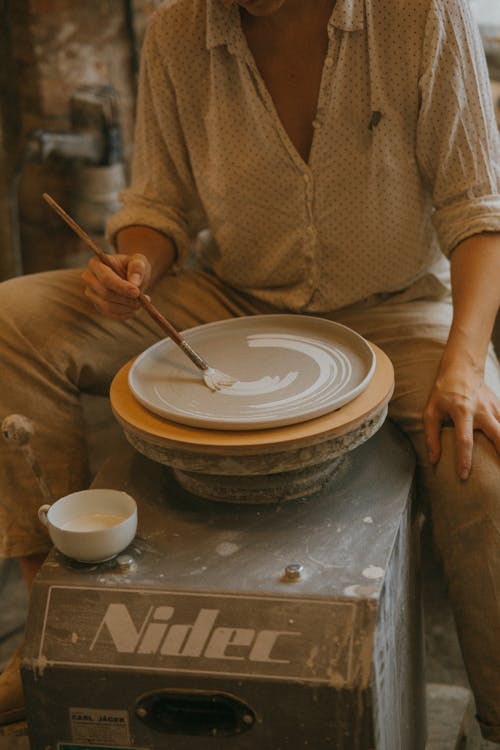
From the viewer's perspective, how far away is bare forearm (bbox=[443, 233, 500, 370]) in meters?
1.47

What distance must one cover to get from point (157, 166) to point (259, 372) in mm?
536

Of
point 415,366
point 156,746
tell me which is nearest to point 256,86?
point 415,366

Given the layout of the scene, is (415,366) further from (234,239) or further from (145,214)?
(145,214)

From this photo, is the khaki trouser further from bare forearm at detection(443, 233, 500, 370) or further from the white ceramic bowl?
the white ceramic bowl

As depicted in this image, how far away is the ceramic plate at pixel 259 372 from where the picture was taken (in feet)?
4.29

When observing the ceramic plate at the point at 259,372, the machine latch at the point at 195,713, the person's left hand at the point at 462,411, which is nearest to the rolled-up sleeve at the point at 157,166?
the ceramic plate at the point at 259,372

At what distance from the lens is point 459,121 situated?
1543 millimetres

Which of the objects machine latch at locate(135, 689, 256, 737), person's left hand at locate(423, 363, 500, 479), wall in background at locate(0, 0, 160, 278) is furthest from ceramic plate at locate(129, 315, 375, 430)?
wall in background at locate(0, 0, 160, 278)

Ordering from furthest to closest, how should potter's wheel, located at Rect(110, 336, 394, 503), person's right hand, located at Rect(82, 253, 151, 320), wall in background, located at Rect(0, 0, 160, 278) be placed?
wall in background, located at Rect(0, 0, 160, 278), person's right hand, located at Rect(82, 253, 151, 320), potter's wheel, located at Rect(110, 336, 394, 503)

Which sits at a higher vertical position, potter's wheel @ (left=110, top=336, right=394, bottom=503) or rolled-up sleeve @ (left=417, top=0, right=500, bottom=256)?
rolled-up sleeve @ (left=417, top=0, right=500, bottom=256)

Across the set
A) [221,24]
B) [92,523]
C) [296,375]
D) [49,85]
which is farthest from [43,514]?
[49,85]

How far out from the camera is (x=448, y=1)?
5.01 feet

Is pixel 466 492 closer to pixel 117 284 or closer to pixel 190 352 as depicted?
pixel 190 352

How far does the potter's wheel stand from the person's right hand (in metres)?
0.17
